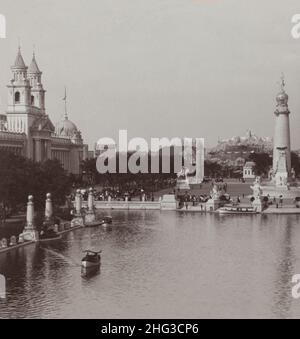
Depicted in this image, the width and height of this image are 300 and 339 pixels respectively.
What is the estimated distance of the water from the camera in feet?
80.5

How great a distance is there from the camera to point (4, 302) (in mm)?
25453

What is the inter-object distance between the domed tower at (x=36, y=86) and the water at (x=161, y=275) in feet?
188

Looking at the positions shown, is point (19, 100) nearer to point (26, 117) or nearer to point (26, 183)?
point (26, 117)

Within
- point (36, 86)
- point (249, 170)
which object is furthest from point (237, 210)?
point (249, 170)

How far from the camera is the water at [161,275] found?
24.5 m

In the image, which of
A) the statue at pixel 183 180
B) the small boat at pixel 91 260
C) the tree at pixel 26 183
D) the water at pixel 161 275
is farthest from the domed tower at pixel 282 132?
the small boat at pixel 91 260

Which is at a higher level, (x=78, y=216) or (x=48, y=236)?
(x=78, y=216)

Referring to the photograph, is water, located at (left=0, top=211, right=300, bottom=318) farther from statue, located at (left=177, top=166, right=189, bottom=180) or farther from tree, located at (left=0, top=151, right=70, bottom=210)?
statue, located at (left=177, top=166, right=189, bottom=180)

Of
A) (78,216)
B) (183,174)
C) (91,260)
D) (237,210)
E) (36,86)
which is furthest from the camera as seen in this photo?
→ (36,86)

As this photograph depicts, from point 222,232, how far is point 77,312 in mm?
21840

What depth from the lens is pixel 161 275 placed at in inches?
1192

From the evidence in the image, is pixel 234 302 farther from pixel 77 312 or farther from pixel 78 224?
pixel 78 224

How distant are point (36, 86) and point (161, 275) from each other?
73682 millimetres

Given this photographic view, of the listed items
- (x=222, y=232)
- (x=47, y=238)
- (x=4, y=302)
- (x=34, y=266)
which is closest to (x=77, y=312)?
(x=4, y=302)
